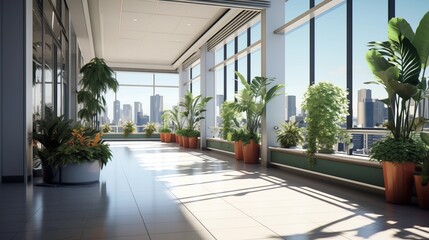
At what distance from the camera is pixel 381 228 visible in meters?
3.35

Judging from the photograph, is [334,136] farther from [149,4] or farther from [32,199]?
[149,4]

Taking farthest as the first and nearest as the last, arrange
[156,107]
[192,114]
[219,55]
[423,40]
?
[156,107]
[192,114]
[219,55]
[423,40]

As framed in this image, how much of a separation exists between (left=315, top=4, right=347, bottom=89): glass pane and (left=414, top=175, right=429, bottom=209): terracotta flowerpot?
268 cm

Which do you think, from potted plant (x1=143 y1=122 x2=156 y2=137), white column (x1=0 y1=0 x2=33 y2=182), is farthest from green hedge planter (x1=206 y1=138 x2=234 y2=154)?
potted plant (x1=143 y1=122 x2=156 y2=137)

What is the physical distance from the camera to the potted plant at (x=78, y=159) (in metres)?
5.53

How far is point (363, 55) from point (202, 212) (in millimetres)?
4023

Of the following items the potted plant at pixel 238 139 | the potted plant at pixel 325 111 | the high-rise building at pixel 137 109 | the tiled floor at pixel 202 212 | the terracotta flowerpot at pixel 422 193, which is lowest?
the tiled floor at pixel 202 212

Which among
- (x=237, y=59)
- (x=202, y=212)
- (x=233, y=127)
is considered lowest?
(x=202, y=212)

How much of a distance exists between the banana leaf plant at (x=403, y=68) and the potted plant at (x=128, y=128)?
1639 cm

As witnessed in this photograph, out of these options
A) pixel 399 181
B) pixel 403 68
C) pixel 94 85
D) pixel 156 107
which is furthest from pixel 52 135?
pixel 156 107

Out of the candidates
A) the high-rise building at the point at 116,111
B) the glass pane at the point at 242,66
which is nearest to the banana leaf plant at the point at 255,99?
the glass pane at the point at 242,66

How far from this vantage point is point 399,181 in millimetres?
4309

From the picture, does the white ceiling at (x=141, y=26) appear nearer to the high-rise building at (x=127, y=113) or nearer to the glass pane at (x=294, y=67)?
the glass pane at (x=294, y=67)

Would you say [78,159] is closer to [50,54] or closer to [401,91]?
[50,54]
